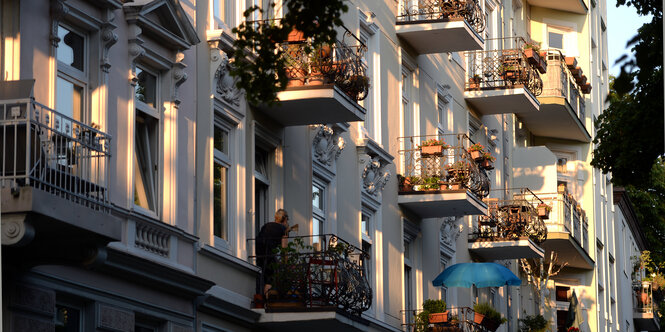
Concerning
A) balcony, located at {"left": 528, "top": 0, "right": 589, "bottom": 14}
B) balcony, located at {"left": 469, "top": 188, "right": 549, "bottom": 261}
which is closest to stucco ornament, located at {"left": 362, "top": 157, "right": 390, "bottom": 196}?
balcony, located at {"left": 469, "top": 188, "right": 549, "bottom": 261}

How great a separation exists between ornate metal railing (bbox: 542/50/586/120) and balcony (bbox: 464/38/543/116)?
4.31 metres

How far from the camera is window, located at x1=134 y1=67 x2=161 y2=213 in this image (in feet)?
52.6

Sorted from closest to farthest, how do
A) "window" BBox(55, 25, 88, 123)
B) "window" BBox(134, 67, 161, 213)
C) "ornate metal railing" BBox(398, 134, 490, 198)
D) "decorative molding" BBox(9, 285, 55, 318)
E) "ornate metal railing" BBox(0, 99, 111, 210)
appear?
"ornate metal railing" BBox(0, 99, 111, 210)
"decorative molding" BBox(9, 285, 55, 318)
"window" BBox(55, 25, 88, 123)
"window" BBox(134, 67, 161, 213)
"ornate metal railing" BBox(398, 134, 490, 198)

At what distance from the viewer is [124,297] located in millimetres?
15125

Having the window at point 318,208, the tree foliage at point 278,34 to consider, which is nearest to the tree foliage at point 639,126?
the window at point 318,208

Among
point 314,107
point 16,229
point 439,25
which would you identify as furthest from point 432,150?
point 16,229

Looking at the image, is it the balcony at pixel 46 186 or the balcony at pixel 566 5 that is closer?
the balcony at pixel 46 186

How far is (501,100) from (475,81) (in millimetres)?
773

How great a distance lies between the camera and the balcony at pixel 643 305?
52.7 metres

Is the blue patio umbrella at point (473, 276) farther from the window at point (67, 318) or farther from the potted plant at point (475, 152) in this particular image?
the window at point (67, 318)

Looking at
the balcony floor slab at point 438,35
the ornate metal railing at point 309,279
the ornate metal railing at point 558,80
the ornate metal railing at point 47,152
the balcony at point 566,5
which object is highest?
the balcony at point 566,5

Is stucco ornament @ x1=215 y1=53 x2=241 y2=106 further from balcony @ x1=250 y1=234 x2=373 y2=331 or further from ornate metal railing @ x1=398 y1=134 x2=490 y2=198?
ornate metal railing @ x1=398 y1=134 x2=490 y2=198

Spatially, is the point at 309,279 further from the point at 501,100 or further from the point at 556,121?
the point at 556,121

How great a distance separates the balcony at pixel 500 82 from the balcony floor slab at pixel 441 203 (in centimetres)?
487
